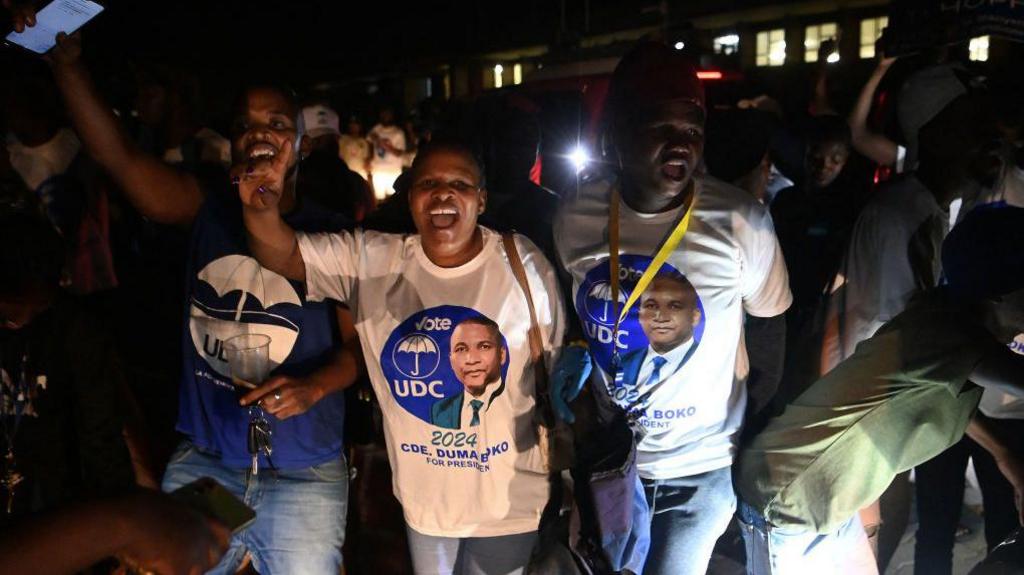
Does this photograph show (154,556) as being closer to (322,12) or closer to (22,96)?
(22,96)

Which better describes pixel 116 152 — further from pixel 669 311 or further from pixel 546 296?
pixel 669 311

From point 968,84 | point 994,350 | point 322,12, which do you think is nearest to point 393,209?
point 994,350

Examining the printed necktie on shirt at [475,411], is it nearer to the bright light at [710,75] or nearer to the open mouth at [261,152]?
the open mouth at [261,152]

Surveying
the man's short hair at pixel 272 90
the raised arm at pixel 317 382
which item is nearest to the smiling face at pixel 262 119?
the man's short hair at pixel 272 90

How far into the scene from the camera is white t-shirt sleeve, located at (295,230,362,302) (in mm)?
2496

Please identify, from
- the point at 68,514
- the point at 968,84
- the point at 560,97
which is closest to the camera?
the point at 68,514

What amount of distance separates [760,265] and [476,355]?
1035 millimetres

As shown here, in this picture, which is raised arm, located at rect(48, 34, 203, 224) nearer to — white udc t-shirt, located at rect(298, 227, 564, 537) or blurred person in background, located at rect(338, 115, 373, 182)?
white udc t-shirt, located at rect(298, 227, 564, 537)

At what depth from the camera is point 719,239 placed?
2520mm

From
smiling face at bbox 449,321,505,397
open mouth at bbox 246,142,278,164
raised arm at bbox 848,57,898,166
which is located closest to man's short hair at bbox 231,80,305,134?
open mouth at bbox 246,142,278,164

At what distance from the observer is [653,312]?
249cm

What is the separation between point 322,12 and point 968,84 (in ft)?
116

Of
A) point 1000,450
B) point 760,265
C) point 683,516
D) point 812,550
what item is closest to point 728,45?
point 760,265

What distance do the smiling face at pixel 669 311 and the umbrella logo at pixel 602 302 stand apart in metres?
0.09
